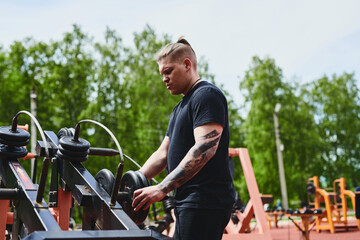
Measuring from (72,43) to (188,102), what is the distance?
74.8 ft

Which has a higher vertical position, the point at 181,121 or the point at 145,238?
the point at 181,121

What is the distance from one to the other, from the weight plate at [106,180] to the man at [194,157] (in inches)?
7.3

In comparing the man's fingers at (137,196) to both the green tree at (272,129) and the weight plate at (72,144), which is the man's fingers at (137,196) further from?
the green tree at (272,129)

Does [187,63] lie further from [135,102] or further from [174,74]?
[135,102]

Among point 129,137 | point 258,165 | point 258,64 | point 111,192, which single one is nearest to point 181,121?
point 111,192

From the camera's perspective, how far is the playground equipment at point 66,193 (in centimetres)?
162

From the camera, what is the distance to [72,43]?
2353cm

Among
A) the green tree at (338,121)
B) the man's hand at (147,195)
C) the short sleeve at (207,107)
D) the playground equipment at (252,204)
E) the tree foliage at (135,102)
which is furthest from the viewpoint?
the green tree at (338,121)

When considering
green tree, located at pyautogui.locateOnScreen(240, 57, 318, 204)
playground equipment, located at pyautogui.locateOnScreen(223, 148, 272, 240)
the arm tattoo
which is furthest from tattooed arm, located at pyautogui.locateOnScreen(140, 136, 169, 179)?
green tree, located at pyautogui.locateOnScreen(240, 57, 318, 204)

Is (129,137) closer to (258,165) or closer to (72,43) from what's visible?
(72,43)

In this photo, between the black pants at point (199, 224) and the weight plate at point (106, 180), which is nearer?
the black pants at point (199, 224)

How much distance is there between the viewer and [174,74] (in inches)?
79.9

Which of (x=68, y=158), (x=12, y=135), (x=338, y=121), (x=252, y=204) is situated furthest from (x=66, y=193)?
(x=338, y=121)

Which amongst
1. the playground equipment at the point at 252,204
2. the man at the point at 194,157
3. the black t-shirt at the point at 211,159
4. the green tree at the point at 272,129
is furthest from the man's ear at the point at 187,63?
the green tree at the point at 272,129
